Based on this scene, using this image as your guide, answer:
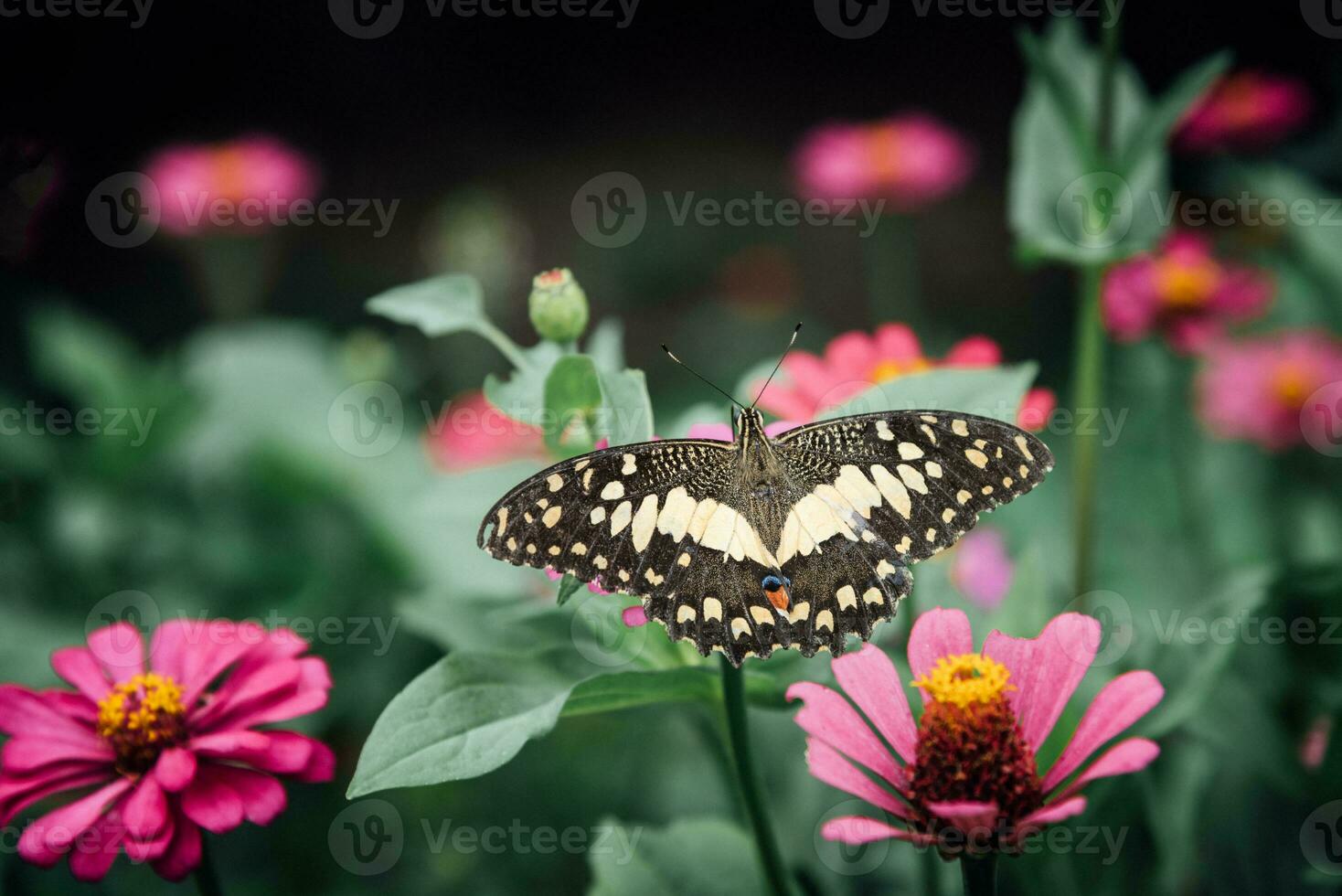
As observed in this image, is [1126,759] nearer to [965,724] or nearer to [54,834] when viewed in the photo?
[965,724]

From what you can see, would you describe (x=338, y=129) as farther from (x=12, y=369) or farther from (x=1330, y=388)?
(x=1330, y=388)

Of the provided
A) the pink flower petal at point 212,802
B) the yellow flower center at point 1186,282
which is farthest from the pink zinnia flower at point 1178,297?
the pink flower petal at point 212,802

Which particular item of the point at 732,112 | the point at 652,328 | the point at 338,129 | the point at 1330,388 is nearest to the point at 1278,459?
the point at 1330,388

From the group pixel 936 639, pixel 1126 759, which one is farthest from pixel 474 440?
pixel 1126 759

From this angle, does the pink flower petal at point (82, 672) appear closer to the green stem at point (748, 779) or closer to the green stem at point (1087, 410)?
Result: the green stem at point (748, 779)

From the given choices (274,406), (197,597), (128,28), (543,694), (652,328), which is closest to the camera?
(543,694)

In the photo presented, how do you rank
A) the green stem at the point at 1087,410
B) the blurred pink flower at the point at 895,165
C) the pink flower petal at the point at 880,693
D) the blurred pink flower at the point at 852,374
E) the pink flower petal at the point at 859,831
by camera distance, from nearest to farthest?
1. the pink flower petal at the point at 859,831
2. the pink flower petal at the point at 880,693
3. the blurred pink flower at the point at 852,374
4. the green stem at the point at 1087,410
5. the blurred pink flower at the point at 895,165
